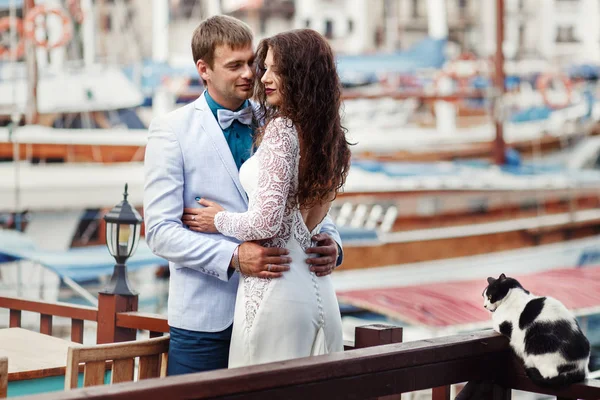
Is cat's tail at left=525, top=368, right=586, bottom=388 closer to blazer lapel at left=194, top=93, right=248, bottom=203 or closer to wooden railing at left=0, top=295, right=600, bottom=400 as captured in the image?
wooden railing at left=0, top=295, right=600, bottom=400

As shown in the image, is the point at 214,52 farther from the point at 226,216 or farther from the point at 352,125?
the point at 352,125

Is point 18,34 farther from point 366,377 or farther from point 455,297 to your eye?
point 366,377

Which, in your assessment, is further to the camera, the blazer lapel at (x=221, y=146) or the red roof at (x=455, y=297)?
the red roof at (x=455, y=297)

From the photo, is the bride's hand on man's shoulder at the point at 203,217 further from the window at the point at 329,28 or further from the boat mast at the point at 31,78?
the window at the point at 329,28

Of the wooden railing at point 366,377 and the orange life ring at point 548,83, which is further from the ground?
the orange life ring at point 548,83

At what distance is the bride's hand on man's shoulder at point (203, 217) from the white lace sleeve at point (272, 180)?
13 cm

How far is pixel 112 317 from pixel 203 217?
2.56 ft

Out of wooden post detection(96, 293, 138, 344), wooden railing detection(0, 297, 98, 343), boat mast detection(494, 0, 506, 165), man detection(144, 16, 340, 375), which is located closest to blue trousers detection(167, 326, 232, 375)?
man detection(144, 16, 340, 375)

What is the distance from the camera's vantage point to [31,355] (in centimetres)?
218

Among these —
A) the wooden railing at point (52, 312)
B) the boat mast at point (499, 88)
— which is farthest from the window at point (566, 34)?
the wooden railing at point (52, 312)

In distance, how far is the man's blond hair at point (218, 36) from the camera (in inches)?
71.6

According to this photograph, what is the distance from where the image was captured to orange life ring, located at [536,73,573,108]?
441 inches

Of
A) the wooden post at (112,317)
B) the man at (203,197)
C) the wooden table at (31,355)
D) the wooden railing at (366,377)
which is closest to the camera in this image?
the wooden railing at (366,377)

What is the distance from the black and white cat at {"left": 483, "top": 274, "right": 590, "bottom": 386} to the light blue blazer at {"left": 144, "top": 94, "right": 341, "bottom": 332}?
0.55 m
